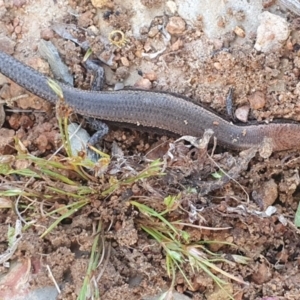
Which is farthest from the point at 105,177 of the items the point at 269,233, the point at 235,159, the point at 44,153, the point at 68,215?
the point at 269,233

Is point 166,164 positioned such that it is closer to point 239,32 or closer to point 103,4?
point 239,32

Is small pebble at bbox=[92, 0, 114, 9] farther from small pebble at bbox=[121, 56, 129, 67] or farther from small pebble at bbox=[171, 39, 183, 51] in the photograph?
small pebble at bbox=[171, 39, 183, 51]

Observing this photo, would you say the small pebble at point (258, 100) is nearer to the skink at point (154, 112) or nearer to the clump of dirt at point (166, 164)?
the clump of dirt at point (166, 164)

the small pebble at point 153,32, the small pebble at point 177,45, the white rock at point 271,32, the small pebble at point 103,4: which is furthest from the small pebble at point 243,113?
the small pebble at point 103,4

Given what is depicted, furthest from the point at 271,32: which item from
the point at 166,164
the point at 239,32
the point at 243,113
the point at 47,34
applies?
the point at 47,34

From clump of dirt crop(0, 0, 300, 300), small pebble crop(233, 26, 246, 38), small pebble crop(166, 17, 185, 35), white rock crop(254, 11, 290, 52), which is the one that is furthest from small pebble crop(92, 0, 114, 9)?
white rock crop(254, 11, 290, 52)

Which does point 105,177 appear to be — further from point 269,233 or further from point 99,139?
point 269,233
